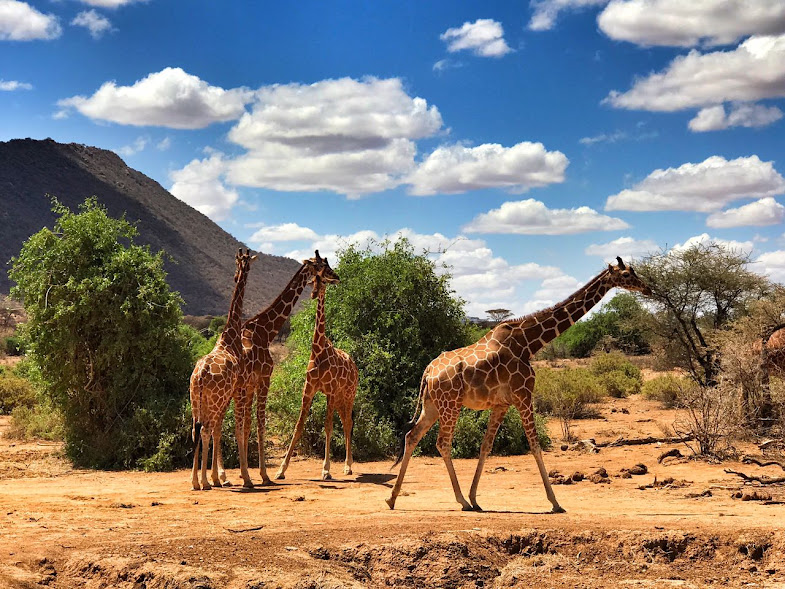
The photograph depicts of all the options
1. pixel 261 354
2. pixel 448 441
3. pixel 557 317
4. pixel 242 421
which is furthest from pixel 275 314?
pixel 557 317

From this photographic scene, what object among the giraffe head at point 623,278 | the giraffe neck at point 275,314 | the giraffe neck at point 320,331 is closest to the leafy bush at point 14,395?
the giraffe neck at point 275,314

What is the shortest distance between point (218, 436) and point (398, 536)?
13.9 feet

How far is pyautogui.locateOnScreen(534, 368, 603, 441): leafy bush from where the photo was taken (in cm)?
2159

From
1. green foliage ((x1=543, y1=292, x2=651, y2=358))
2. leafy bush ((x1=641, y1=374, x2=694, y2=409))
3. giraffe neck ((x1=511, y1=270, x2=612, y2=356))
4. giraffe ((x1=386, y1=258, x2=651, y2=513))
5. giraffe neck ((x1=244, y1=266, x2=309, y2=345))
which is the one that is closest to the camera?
giraffe ((x1=386, y1=258, x2=651, y2=513))

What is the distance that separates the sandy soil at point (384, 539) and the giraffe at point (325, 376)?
1739 millimetres

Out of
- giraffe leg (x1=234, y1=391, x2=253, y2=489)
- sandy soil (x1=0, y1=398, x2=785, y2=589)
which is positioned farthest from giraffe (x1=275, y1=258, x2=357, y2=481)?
sandy soil (x1=0, y1=398, x2=785, y2=589)

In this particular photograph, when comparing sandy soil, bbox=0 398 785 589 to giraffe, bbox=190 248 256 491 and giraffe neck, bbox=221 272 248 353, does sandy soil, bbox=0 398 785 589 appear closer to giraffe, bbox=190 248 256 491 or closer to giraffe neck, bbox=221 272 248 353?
giraffe, bbox=190 248 256 491

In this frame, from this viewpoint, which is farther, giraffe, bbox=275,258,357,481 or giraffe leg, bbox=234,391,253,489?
giraffe, bbox=275,258,357,481

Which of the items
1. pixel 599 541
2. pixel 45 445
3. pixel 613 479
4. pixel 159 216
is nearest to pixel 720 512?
pixel 599 541

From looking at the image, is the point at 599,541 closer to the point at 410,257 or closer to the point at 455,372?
the point at 455,372

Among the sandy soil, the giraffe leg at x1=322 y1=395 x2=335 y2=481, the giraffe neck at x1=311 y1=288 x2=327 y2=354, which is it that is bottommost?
the sandy soil

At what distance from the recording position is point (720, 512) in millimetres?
9664

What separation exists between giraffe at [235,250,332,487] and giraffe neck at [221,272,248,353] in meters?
0.25

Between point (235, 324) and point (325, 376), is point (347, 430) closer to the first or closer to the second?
point (325, 376)
